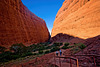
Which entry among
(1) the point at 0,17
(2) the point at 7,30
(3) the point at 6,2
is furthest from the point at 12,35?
(3) the point at 6,2

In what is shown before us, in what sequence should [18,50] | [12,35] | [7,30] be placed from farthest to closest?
[12,35] < [7,30] < [18,50]

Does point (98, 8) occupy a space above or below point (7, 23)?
above

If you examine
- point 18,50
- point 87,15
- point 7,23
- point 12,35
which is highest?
point 87,15

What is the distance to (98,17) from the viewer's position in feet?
43.7

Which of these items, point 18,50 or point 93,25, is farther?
point 93,25

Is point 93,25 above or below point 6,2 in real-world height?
below

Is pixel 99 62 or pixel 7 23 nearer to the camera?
pixel 99 62

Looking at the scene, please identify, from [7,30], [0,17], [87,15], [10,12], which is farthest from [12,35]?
[87,15]

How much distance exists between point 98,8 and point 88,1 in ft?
16.2

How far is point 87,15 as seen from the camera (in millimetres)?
16141

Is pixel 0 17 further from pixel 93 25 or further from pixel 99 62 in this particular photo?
pixel 93 25

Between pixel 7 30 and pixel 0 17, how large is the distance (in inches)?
124

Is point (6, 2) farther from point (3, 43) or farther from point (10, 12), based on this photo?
point (3, 43)

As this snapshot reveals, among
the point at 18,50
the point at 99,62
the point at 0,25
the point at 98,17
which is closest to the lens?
the point at 99,62
